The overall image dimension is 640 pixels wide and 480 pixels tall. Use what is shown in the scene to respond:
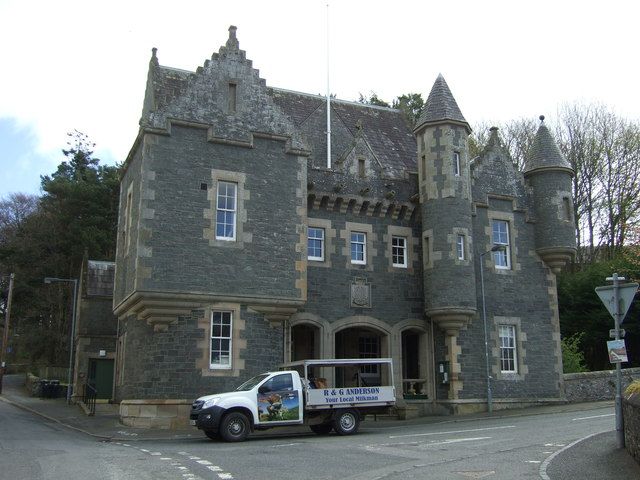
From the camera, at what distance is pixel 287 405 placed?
1841 cm

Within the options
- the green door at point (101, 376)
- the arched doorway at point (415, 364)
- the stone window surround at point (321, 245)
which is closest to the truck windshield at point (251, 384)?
the stone window surround at point (321, 245)

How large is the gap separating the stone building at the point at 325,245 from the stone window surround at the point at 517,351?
0.26 feet

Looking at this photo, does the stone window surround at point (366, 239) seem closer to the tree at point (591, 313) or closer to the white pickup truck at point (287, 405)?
the white pickup truck at point (287, 405)

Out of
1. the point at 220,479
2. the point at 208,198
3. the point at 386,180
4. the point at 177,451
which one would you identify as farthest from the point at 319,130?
the point at 220,479

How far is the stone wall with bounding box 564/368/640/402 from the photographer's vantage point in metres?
28.9

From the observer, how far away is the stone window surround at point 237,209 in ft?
75.2

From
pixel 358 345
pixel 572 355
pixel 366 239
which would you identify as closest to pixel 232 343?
pixel 366 239

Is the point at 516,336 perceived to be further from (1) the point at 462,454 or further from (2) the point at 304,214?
(1) the point at 462,454

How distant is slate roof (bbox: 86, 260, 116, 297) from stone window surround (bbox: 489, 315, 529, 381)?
65.2 ft

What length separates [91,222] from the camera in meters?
49.3

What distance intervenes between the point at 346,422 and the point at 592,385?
49.8 ft

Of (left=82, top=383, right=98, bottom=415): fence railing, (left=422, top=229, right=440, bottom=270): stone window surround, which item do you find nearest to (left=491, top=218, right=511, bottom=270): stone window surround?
(left=422, top=229, right=440, bottom=270): stone window surround

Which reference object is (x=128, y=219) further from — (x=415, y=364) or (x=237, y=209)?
(x=415, y=364)

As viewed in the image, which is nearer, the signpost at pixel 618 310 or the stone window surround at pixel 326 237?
the signpost at pixel 618 310
